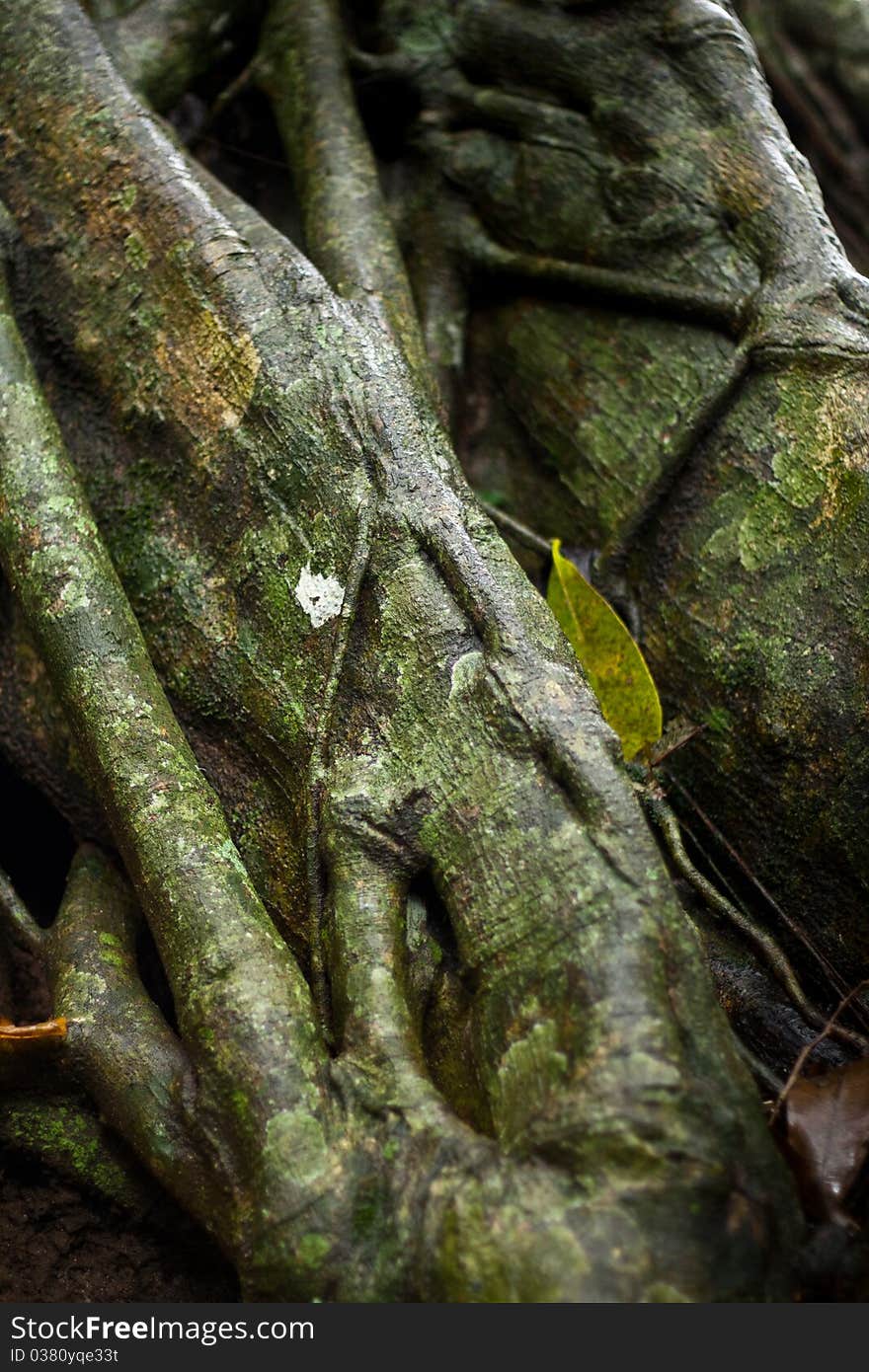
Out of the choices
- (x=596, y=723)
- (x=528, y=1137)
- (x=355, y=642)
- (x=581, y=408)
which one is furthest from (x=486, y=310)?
(x=528, y=1137)

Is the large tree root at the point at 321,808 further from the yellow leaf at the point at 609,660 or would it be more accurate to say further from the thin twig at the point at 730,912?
the thin twig at the point at 730,912

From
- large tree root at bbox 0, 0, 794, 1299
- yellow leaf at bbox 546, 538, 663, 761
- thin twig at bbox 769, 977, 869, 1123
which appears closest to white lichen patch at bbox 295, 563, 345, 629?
large tree root at bbox 0, 0, 794, 1299

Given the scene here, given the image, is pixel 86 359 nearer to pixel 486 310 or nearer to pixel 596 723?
pixel 486 310

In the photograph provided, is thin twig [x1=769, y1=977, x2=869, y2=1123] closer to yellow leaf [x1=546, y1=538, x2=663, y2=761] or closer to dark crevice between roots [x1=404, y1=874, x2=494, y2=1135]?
dark crevice between roots [x1=404, y1=874, x2=494, y2=1135]

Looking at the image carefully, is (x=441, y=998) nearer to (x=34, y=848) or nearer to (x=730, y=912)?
(x=730, y=912)

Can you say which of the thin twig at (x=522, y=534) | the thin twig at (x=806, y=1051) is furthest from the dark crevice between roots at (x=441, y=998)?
the thin twig at (x=522, y=534)

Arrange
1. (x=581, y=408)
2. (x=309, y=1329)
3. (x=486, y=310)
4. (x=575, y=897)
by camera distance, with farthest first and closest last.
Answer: (x=486, y=310) < (x=581, y=408) < (x=575, y=897) < (x=309, y=1329)
